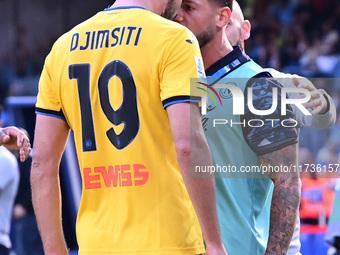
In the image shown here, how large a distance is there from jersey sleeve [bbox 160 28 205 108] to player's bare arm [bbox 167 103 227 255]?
0.04m

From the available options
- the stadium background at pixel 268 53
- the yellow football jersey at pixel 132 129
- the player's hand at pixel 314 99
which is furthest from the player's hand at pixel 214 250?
the stadium background at pixel 268 53

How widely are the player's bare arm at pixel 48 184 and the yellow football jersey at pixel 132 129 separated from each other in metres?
0.12

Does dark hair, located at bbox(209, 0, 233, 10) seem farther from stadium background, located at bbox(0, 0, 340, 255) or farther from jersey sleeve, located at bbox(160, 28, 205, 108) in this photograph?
stadium background, located at bbox(0, 0, 340, 255)

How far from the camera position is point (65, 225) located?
8602 mm

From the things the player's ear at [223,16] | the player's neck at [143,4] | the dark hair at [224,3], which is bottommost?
the player's ear at [223,16]

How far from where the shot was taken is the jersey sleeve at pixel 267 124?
3.16 meters

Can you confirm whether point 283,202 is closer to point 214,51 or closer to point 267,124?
point 267,124

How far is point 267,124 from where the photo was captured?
10.4 ft

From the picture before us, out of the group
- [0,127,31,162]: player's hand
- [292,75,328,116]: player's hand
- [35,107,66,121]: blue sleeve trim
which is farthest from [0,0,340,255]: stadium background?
[35,107,66,121]: blue sleeve trim

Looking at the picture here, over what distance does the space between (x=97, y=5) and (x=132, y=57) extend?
13.4 m

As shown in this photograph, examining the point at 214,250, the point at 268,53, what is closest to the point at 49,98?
the point at 214,250

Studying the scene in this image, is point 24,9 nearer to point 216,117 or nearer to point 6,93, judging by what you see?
point 6,93

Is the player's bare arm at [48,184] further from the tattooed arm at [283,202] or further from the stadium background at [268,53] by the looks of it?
the stadium background at [268,53]

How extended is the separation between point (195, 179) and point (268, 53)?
1156cm
